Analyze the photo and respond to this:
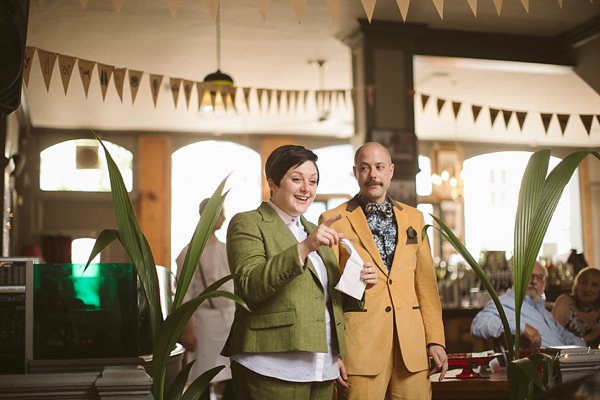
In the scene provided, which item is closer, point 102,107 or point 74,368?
point 74,368

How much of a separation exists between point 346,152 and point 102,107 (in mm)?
4832

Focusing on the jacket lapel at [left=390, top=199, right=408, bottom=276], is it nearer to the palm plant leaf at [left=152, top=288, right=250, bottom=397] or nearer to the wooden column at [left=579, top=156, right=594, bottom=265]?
the palm plant leaf at [left=152, top=288, right=250, bottom=397]

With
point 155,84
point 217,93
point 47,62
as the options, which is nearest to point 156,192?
point 217,93

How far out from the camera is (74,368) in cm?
256

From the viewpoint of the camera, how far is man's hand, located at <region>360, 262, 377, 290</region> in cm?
215

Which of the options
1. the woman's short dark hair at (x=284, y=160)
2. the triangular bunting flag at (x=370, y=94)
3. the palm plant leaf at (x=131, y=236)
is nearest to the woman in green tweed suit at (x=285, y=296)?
the woman's short dark hair at (x=284, y=160)

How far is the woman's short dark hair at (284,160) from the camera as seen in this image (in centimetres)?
211

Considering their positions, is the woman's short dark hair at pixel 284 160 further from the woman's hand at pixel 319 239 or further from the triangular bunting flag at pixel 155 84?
the triangular bunting flag at pixel 155 84

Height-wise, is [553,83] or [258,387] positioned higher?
[553,83]

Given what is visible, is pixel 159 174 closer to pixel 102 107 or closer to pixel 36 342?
pixel 102 107

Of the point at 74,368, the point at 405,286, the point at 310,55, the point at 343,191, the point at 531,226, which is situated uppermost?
the point at 310,55

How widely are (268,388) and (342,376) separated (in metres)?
0.32

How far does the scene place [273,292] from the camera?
79.2 inches

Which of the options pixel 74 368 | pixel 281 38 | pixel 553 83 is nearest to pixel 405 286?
pixel 74 368
